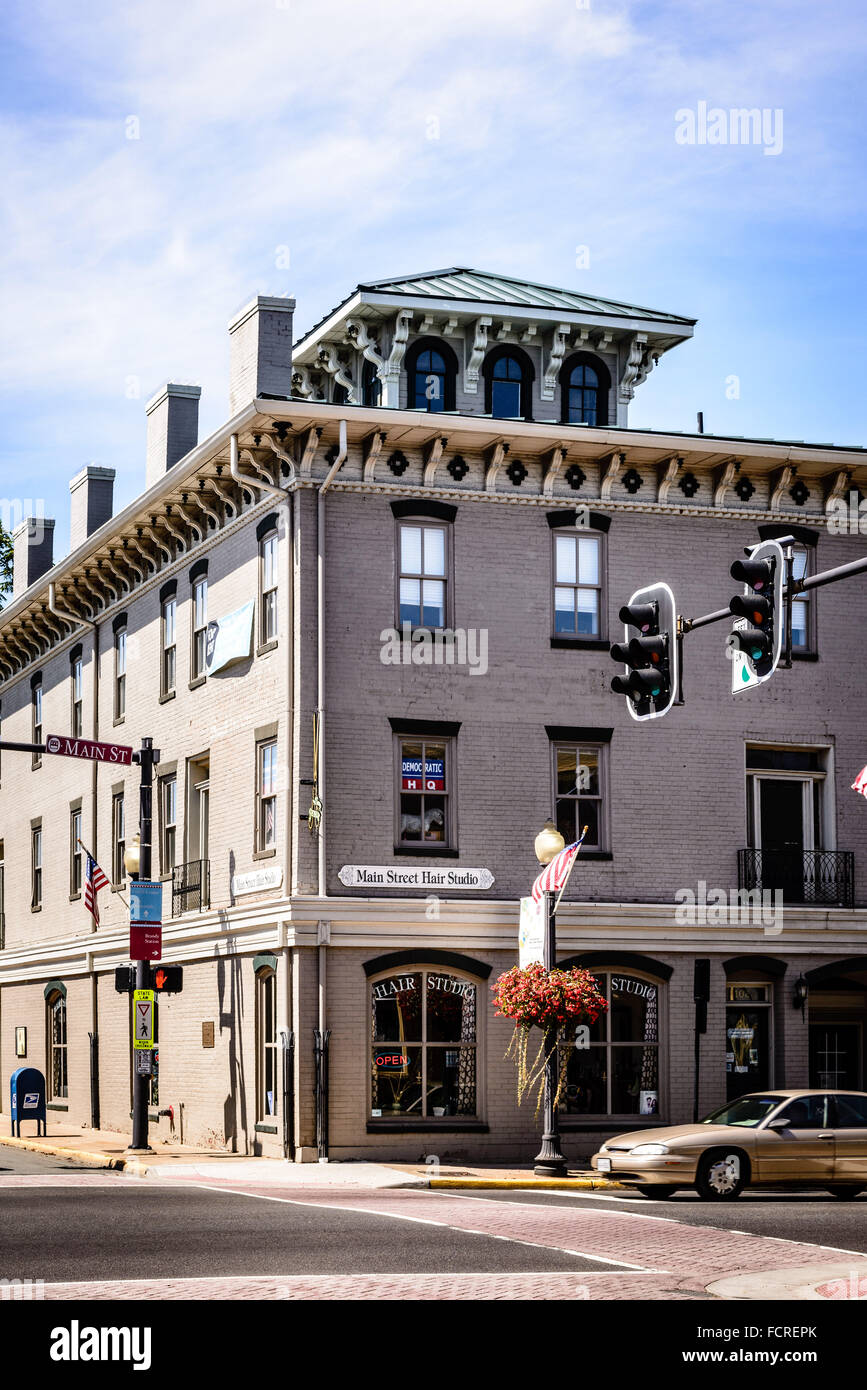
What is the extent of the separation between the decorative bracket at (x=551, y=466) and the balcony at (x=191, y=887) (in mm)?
8369

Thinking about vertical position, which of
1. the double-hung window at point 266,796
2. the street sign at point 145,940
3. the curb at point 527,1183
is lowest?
the curb at point 527,1183

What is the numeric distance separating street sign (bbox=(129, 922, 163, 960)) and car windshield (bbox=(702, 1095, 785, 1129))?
9.67 meters

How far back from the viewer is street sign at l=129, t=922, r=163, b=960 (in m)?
28.1

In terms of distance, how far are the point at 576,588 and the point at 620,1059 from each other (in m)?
7.33

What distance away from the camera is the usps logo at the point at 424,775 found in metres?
27.9

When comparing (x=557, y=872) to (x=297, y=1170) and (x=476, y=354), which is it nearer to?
(x=297, y=1170)

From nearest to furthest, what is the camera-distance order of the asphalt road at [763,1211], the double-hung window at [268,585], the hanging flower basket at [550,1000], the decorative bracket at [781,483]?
the asphalt road at [763,1211] → the hanging flower basket at [550,1000] → the double-hung window at [268,585] → the decorative bracket at [781,483]

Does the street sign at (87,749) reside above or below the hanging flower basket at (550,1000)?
above

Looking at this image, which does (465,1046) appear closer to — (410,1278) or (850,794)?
(850,794)

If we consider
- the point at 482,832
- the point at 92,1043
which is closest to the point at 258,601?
the point at 482,832

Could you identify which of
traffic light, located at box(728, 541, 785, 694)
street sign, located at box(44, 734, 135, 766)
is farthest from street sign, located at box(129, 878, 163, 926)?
traffic light, located at box(728, 541, 785, 694)

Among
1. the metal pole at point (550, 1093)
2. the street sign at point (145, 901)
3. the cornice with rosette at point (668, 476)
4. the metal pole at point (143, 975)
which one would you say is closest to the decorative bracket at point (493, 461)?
the cornice with rosette at point (668, 476)

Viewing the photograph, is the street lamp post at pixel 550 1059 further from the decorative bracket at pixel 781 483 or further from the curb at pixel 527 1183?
the decorative bracket at pixel 781 483

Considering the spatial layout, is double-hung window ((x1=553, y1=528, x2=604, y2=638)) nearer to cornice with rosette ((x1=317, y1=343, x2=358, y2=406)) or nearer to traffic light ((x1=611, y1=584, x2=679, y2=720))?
cornice with rosette ((x1=317, y1=343, x2=358, y2=406))
